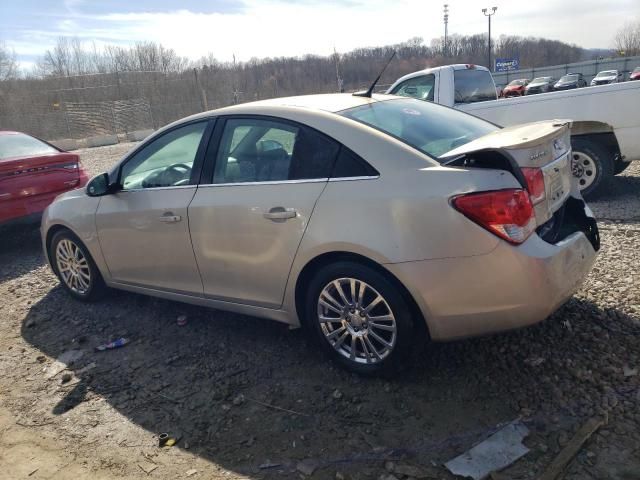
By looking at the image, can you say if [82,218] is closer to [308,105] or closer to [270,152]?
[270,152]

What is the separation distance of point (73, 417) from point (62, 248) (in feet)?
7.10

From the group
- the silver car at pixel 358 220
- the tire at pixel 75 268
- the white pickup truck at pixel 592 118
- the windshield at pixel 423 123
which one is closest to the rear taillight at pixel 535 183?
the silver car at pixel 358 220

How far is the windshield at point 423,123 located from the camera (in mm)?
3139

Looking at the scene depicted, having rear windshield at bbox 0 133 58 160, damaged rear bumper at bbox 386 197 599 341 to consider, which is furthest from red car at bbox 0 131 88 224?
damaged rear bumper at bbox 386 197 599 341

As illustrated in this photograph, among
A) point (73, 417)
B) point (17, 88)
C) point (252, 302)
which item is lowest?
point (73, 417)

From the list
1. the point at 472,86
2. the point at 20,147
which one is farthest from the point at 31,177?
the point at 472,86

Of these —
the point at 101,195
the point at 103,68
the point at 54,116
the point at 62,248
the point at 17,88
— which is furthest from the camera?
the point at 103,68

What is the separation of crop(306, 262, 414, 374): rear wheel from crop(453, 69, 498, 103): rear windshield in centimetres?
542

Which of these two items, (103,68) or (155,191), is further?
(103,68)

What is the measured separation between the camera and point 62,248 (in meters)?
4.86

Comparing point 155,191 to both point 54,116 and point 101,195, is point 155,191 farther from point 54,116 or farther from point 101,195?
point 54,116

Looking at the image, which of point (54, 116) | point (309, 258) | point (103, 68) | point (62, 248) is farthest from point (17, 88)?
point (309, 258)

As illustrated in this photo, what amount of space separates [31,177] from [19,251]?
1091 mm

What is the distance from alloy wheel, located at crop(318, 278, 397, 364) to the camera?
9.80 feet
